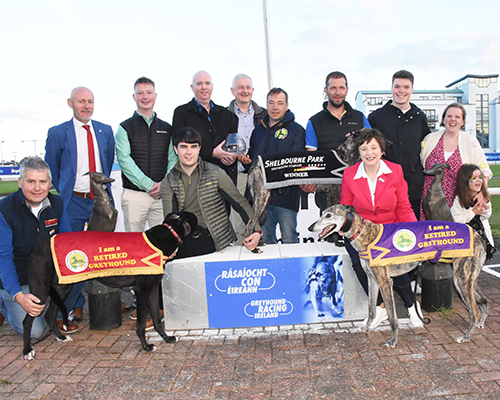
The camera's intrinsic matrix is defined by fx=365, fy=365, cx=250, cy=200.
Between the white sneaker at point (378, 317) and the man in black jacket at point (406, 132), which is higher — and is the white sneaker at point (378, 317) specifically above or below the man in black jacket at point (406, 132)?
below

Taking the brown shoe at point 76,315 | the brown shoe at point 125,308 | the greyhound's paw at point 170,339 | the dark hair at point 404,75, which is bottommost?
the brown shoe at point 125,308

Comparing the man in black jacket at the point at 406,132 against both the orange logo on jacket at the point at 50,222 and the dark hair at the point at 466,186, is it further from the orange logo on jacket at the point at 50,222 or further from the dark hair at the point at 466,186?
the orange logo on jacket at the point at 50,222

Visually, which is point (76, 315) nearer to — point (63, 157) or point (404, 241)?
point (63, 157)

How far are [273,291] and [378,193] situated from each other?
4.32 feet

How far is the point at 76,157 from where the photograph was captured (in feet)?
12.7

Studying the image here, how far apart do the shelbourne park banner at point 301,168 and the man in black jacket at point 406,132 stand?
70 centimetres

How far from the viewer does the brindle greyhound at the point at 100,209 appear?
3.38 metres

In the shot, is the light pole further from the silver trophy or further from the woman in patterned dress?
the woman in patterned dress

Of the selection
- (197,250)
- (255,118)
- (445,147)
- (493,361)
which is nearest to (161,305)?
(197,250)

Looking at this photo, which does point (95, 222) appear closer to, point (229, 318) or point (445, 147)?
point (229, 318)

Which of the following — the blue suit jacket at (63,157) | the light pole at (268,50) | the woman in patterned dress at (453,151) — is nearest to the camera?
the woman in patterned dress at (453,151)

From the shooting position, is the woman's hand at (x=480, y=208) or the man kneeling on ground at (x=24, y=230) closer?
the man kneeling on ground at (x=24, y=230)

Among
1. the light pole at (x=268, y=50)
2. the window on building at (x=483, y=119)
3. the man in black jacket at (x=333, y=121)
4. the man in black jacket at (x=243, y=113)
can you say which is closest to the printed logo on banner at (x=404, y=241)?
the man in black jacket at (x=333, y=121)

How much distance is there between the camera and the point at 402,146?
4.00 m
